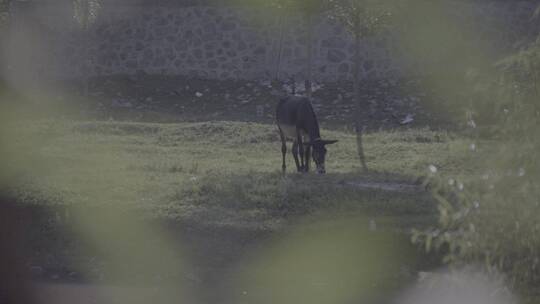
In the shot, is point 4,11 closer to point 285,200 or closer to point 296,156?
point 296,156

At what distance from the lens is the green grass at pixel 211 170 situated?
1146 centimetres

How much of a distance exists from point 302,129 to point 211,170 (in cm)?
166

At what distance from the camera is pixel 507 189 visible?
5.75 metres

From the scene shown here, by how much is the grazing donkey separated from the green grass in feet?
1.42

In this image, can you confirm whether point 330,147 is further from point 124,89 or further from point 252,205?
point 124,89

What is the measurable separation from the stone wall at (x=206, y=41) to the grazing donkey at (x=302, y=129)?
9834 mm

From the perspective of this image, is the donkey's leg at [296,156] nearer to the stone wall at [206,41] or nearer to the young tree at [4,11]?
the stone wall at [206,41]

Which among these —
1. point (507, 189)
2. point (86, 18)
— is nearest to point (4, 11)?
point (86, 18)

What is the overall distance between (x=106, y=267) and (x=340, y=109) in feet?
43.5

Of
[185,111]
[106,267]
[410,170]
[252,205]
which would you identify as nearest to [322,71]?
[185,111]

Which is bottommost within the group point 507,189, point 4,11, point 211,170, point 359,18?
point 211,170

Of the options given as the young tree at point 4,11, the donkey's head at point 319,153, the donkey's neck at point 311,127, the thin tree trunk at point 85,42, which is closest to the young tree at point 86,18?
the thin tree trunk at point 85,42

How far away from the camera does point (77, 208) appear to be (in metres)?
11.5

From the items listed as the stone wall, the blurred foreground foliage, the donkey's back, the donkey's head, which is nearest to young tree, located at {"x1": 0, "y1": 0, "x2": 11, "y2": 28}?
the stone wall
